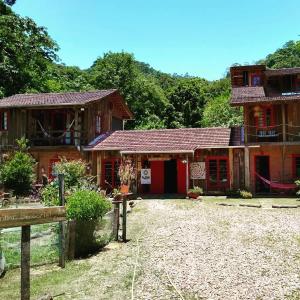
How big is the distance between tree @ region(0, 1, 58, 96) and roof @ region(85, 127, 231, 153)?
15.1 metres

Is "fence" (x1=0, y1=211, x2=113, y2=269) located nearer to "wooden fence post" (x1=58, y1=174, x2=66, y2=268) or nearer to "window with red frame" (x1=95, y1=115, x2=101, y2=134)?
"wooden fence post" (x1=58, y1=174, x2=66, y2=268)

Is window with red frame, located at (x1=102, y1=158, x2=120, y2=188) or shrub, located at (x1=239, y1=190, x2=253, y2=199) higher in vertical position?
window with red frame, located at (x1=102, y1=158, x2=120, y2=188)

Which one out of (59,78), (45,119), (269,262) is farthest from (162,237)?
(59,78)

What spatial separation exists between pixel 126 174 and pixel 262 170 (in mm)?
7416

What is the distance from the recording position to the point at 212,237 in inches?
421

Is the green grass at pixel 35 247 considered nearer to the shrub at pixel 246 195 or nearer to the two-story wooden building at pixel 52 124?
the shrub at pixel 246 195

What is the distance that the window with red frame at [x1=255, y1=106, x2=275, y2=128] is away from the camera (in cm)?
2189

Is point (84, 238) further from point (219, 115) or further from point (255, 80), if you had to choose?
point (219, 115)

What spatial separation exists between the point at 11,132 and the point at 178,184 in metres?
10.0

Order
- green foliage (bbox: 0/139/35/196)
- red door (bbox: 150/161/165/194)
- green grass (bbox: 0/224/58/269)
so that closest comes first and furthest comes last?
green grass (bbox: 0/224/58/269) < green foliage (bbox: 0/139/35/196) < red door (bbox: 150/161/165/194)

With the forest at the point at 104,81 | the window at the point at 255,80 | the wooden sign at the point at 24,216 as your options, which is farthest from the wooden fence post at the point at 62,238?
the forest at the point at 104,81

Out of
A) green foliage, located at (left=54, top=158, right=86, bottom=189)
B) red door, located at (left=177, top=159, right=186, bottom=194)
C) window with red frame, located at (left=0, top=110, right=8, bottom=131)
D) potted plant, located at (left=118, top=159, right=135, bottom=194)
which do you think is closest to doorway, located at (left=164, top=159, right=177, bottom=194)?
red door, located at (left=177, top=159, right=186, bottom=194)

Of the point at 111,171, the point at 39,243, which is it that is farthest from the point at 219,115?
the point at 39,243

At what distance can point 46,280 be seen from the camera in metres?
7.31
